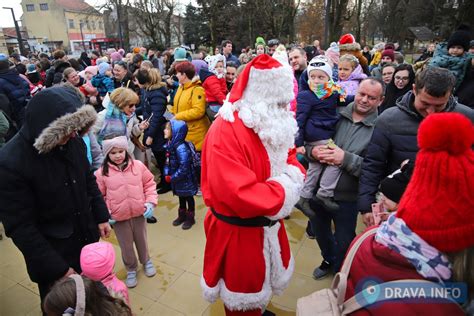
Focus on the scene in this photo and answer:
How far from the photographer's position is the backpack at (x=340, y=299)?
114 cm

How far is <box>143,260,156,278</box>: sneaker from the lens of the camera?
3375 millimetres

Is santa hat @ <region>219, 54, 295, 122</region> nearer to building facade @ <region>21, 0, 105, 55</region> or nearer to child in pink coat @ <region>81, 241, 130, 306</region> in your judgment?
child in pink coat @ <region>81, 241, 130, 306</region>

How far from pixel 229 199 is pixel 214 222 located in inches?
16.0

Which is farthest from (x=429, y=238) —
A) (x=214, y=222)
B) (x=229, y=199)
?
(x=214, y=222)

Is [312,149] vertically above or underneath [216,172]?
underneath

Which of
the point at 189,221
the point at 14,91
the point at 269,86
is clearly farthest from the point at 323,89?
the point at 14,91

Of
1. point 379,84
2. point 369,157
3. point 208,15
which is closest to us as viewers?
point 369,157

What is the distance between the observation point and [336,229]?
9.93ft

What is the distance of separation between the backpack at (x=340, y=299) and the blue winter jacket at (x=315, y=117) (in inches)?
66.2

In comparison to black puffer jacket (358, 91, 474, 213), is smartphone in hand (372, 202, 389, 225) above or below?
below

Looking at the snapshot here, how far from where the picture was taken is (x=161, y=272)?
11.3ft

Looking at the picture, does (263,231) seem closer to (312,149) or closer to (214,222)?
(214,222)

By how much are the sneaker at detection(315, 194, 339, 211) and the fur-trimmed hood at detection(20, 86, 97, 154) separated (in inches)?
84.4

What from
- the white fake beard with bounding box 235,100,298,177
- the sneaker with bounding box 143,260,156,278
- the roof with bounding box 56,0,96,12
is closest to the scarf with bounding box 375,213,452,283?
the white fake beard with bounding box 235,100,298,177
